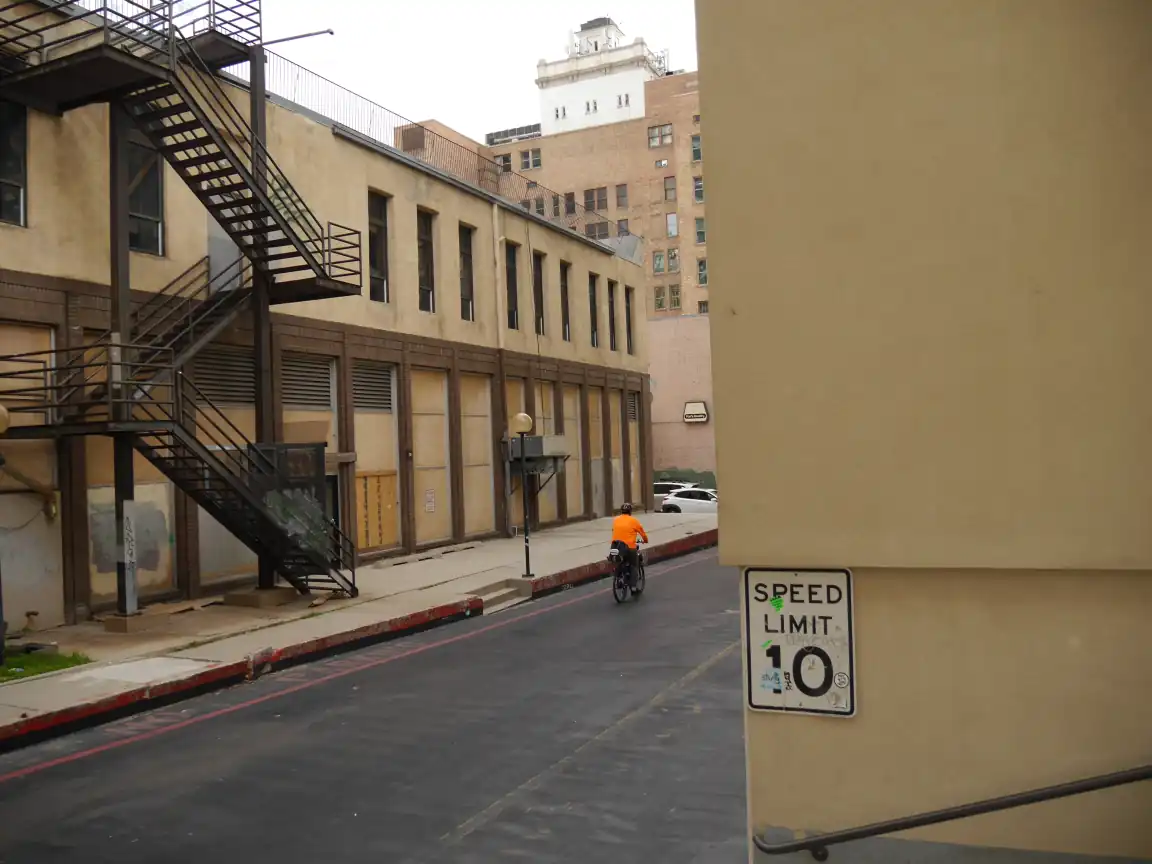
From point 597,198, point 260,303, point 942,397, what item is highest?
point 597,198

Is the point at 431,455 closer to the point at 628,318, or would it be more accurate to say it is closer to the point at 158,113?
the point at 158,113

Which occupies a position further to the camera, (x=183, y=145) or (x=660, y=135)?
(x=660, y=135)

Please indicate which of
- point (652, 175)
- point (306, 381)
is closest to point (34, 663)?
point (306, 381)

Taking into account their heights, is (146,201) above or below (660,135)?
below

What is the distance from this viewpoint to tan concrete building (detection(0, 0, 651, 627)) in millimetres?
16516

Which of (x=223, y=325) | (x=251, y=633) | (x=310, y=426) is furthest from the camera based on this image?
(x=310, y=426)

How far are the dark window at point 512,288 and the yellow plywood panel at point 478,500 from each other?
16.3ft

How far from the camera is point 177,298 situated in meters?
19.4

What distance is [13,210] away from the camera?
16.6m

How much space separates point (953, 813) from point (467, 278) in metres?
28.4

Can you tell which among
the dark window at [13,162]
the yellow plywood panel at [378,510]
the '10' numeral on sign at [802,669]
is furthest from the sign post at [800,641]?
the yellow plywood panel at [378,510]

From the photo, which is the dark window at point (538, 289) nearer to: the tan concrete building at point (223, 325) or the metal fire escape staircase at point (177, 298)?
the tan concrete building at point (223, 325)

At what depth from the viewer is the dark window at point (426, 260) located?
92.7 ft

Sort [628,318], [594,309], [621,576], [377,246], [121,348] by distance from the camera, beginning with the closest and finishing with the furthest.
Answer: [121,348] < [621,576] < [377,246] < [594,309] < [628,318]
